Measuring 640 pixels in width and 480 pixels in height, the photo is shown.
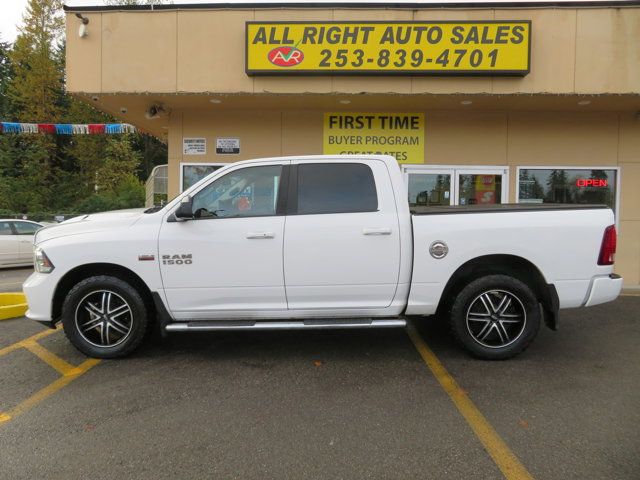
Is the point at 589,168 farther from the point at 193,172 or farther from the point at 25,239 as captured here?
the point at 25,239

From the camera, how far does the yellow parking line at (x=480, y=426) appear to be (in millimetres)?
2881

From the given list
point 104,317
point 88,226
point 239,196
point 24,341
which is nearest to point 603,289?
point 239,196

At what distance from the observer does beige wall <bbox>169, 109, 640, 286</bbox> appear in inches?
373

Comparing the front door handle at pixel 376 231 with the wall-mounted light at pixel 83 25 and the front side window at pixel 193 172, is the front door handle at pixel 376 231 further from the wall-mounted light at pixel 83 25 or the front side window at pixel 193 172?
the wall-mounted light at pixel 83 25

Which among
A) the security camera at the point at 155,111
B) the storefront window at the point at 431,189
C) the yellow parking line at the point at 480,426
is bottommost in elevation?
the yellow parking line at the point at 480,426

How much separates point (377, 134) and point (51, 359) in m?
6.99

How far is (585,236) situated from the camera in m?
4.56

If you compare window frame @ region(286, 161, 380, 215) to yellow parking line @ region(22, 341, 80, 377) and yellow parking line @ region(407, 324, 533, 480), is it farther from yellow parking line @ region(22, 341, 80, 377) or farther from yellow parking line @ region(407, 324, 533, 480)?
yellow parking line @ region(22, 341, 80, 377)

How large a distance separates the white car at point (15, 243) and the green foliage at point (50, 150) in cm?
1530

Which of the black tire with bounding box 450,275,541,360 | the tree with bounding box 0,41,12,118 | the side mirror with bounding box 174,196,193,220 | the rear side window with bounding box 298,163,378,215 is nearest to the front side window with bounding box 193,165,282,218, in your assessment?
the side mirror with bounding box 174,196,193,220

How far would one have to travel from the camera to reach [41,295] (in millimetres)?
4598

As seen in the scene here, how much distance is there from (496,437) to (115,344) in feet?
11.8

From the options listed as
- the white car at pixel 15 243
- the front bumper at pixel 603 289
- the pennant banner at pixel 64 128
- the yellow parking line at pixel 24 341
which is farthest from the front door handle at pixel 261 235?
the pennant banner at pixel 64 128

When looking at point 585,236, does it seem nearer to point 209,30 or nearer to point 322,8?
point 322,8
